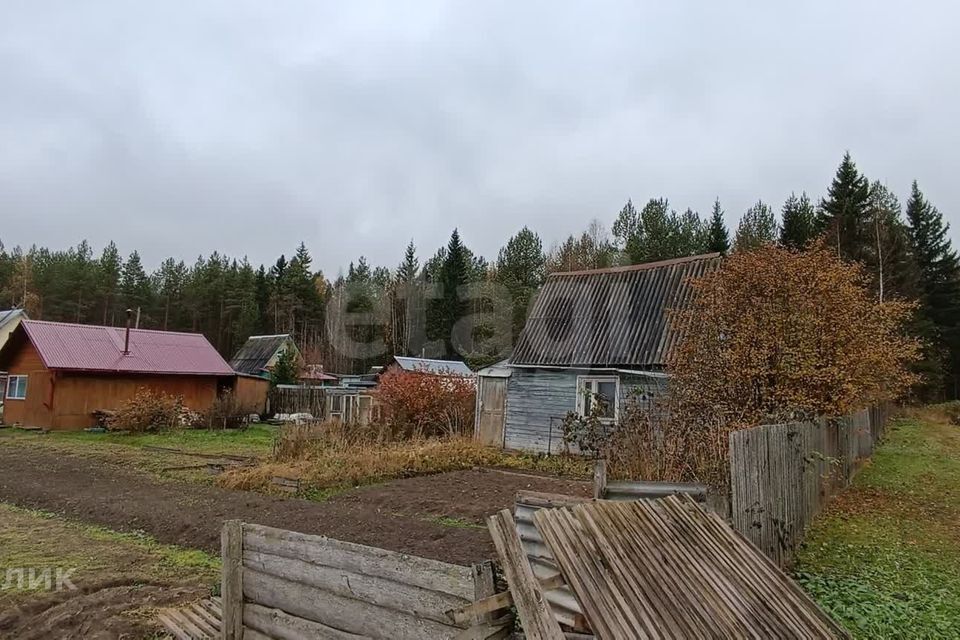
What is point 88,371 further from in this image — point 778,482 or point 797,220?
point 797,220

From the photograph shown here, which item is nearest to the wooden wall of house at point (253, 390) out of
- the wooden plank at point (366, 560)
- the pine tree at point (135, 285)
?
the wooden plank at point (366, 560)

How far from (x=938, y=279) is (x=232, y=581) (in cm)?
4497

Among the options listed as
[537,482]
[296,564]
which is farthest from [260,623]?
[537,482]

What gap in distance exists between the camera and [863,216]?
113 feet

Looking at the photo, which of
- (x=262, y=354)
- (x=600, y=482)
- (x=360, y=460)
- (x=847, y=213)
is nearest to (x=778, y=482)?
(x=600, y=482)

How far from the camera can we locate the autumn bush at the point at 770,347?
878 centimetres

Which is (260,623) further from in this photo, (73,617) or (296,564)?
(73,617)

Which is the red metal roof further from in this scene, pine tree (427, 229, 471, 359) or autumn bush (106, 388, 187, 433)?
pine tree (427, 229, 471, 359)

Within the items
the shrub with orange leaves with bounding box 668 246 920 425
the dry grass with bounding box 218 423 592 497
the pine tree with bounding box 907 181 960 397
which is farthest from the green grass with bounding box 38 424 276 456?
the pine tree with bounding box 907 181 960 397

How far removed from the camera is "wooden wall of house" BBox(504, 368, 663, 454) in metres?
16.9

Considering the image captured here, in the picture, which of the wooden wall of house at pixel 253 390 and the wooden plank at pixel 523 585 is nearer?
the wooden plank at pixel 523 585

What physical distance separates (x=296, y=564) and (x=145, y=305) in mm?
56816

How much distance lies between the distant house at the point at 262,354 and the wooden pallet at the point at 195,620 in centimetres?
2889

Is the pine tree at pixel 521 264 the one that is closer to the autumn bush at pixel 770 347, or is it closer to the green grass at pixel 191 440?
the green grass at pixel 191 440
